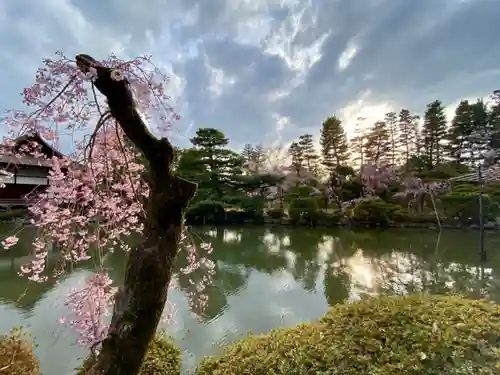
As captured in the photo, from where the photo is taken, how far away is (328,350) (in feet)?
5.42

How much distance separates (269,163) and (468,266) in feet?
46.1

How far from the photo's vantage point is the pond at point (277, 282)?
3662 mm

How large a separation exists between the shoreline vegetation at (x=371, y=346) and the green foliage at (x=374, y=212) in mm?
11606

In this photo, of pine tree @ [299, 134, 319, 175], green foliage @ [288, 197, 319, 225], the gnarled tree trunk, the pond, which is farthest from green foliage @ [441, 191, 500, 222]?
the gnarled tree trunk

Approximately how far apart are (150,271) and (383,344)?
4.30 feet

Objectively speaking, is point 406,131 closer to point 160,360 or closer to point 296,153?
point 296,153

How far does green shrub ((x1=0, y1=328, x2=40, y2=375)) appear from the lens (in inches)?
69.1

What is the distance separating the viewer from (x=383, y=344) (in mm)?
1660

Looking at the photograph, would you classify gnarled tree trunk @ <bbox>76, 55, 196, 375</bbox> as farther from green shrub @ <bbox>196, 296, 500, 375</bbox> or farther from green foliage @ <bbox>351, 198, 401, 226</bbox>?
green foliage @ <bbox>351, 198, 401, 226</bbox>

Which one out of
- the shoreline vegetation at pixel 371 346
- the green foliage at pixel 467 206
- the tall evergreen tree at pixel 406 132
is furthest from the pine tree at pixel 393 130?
the shoreline vegetation at pixel 371 346

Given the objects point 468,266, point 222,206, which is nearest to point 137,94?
point 468,266

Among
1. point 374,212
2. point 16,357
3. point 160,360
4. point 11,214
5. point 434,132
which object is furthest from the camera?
point 434,132

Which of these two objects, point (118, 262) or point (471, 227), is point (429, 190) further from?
point (118, 262)

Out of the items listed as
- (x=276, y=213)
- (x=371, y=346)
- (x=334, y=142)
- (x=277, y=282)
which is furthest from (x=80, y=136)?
(x=334, y=142)
